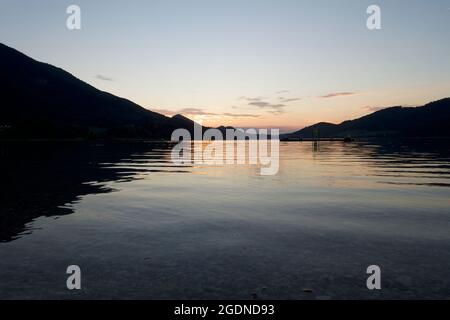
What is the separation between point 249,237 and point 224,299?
4.72m

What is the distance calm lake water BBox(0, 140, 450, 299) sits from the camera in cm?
795

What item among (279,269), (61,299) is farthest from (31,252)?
(279,269)

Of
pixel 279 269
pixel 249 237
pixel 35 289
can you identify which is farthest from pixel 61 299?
pixel 249 237

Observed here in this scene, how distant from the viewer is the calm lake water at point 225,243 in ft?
26.1

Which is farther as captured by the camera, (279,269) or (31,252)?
(31,252)

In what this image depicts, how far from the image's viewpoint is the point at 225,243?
1130 centimetres

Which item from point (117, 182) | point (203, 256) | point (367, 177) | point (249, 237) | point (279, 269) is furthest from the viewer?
point (367, 177)

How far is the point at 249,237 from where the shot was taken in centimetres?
1204

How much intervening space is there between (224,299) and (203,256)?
270cm

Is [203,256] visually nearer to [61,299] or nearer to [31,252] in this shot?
[61,299]
